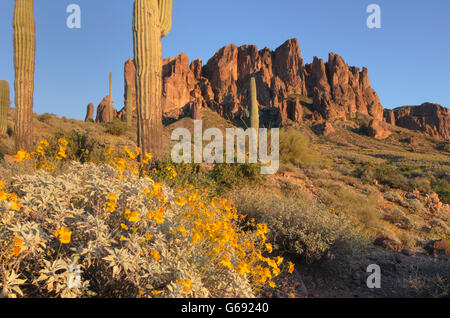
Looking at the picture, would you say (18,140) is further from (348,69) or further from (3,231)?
(348,69)

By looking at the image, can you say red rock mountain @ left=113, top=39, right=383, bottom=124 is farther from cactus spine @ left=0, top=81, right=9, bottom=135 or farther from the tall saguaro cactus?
the tall saguaro cactus

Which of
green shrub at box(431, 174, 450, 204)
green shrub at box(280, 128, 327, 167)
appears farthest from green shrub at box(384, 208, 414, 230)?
green shrub at box(280, 128, 327, 167)

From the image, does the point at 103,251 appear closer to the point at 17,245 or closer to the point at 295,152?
the point at 17,245

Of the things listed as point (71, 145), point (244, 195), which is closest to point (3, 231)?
point (244, 195)

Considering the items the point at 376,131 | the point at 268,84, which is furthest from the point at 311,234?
the point at 268,84

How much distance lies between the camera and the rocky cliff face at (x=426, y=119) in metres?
74.9

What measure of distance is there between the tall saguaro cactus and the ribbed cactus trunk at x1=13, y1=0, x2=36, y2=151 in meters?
3.61

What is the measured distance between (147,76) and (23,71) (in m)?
4.05

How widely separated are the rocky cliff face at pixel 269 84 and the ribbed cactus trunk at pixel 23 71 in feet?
195

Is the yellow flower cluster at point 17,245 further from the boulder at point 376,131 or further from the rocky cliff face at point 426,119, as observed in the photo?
the rocky cliff face at point 426,119

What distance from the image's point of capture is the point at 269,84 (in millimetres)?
78875

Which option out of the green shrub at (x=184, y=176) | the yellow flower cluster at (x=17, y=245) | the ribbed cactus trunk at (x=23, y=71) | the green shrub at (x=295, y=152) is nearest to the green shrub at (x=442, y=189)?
the green shrub at (x=295, y=152)
